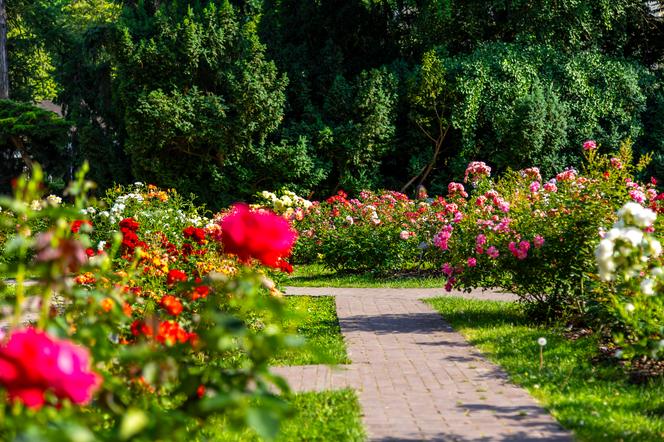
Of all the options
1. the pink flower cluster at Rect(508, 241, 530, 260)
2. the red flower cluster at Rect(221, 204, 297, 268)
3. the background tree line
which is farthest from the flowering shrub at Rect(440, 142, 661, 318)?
the background tree line

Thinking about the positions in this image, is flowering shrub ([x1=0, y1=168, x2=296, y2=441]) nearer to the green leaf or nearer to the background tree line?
the green leaf

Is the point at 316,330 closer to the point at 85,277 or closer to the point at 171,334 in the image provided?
the point at 85,277

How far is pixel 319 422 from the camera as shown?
4691mm

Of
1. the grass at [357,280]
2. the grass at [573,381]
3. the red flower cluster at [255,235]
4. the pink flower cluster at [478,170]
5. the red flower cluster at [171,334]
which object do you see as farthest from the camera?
the grass at [357,280]

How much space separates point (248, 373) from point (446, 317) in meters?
6.37

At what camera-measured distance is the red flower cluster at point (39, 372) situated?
1.71 m

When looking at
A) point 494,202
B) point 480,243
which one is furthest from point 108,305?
point 494,202

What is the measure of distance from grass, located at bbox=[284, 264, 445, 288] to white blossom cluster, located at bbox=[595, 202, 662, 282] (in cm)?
702

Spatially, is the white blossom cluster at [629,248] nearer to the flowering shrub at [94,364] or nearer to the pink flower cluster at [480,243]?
the flowering shrub at [94,364]

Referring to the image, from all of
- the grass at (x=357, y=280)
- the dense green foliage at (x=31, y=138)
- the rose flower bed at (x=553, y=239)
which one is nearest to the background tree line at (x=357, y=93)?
the dense green foliage at (x=31, y=138)

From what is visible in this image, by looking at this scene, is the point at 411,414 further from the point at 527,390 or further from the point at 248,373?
the point at 248,373

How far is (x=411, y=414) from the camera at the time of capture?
4.82m

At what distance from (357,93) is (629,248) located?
56.4ft

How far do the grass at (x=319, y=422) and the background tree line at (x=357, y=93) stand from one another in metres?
15.4
